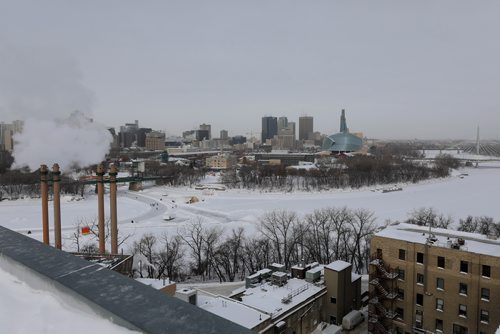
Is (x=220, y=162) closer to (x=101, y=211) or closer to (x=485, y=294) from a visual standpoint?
(x=101, y=211)

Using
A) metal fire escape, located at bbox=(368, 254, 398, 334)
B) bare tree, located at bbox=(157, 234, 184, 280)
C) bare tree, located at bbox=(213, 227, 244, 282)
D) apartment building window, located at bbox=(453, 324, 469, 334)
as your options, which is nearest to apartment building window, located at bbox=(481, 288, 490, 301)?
apartment building window, located at bbox=(453, 324, 469, 334)

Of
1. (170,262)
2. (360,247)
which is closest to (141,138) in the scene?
(170,262)

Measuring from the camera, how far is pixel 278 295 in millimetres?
15344

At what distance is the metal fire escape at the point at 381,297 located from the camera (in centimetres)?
1630

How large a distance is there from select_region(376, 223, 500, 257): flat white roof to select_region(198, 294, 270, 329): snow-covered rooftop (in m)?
7.02

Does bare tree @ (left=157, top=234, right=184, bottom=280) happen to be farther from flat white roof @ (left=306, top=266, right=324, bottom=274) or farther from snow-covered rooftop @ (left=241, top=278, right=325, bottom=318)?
flat white roof @ (left=306, top=266, right=324, bottom=274)

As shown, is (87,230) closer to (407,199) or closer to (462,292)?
(462,292)

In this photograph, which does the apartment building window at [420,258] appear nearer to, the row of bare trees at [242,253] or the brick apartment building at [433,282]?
the brick apartment building at [433,282]

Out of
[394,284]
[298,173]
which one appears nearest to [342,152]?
[298,173]

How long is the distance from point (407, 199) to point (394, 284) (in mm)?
33494

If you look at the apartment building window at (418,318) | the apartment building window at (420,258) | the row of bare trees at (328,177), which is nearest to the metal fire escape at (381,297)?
the apartment building window at (418,318)

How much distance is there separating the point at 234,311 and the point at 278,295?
2690 millimetres

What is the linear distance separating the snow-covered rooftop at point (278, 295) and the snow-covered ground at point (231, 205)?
43.4ft

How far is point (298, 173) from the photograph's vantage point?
73.6m
